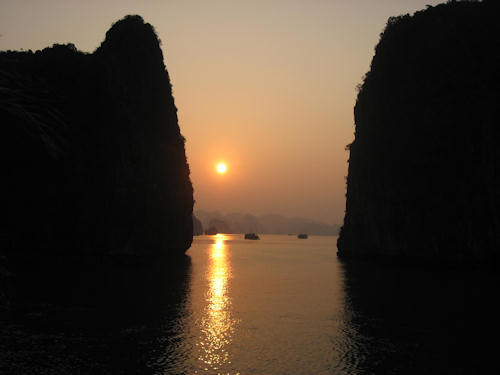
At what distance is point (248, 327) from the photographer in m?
27.4

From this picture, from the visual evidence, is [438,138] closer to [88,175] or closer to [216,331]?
[216,331]

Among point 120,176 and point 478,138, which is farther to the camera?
point 120,176

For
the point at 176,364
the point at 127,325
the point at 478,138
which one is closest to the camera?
the point at 176,364

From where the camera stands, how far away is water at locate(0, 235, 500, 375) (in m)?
19.8

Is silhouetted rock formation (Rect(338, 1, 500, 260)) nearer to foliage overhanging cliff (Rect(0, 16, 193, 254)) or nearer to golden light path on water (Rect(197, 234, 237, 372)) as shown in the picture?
golden light path on water (Rect(197, 234, 237, 372))

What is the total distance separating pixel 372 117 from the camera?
81000mm

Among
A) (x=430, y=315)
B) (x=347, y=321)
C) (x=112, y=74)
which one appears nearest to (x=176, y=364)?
(x=347, y=321)

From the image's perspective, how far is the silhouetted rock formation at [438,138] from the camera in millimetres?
61375

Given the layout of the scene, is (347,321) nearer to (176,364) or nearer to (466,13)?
(176,364)

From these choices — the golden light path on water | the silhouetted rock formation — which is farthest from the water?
the silhouetted rock formation

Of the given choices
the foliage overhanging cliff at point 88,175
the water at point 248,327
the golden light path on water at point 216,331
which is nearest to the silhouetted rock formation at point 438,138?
the water at point 248,327

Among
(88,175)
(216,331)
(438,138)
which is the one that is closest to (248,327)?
Answer: (216,331)

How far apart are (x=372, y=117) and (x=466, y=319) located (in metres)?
58.0

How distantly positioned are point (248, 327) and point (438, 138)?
5108cm
